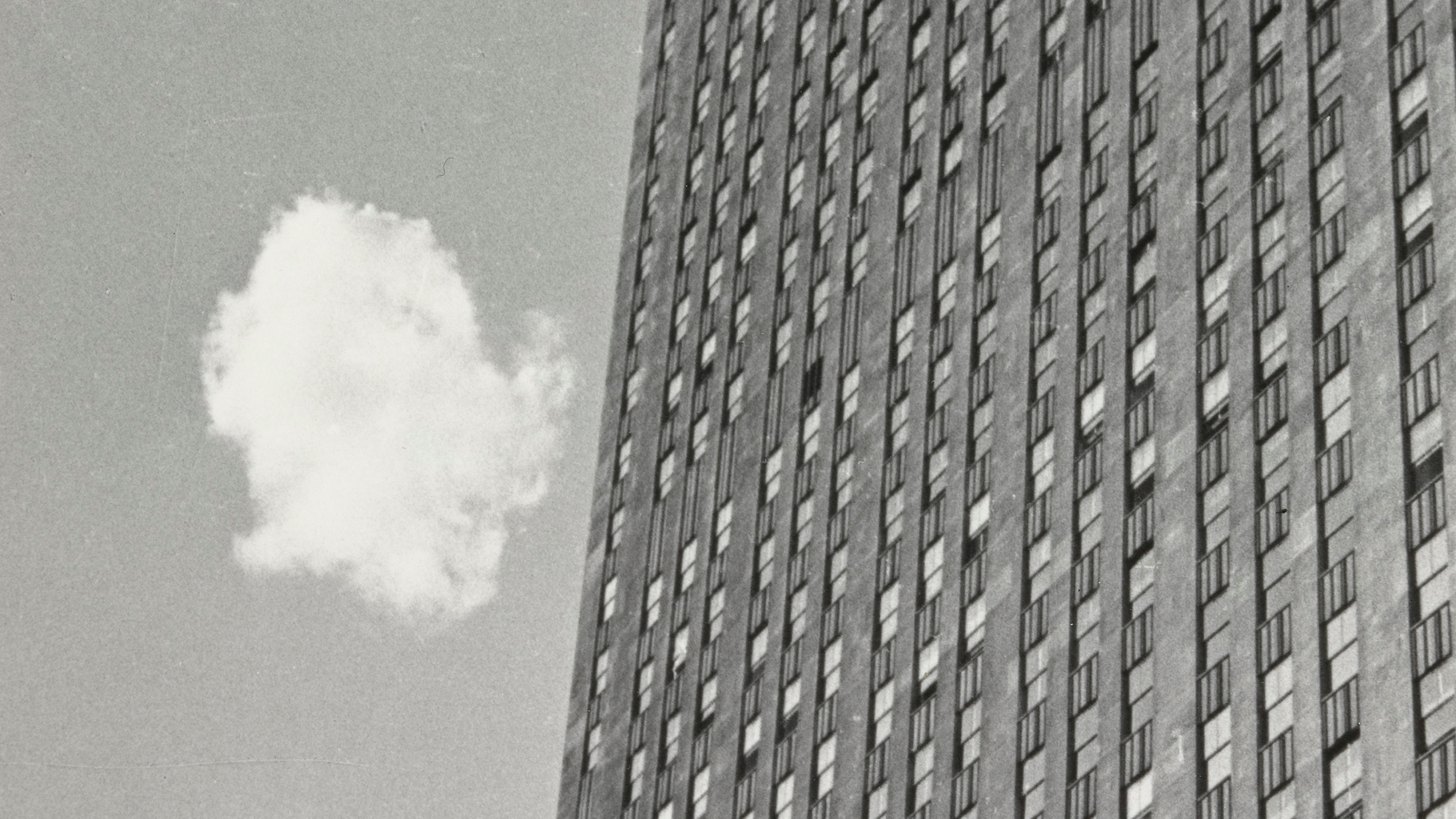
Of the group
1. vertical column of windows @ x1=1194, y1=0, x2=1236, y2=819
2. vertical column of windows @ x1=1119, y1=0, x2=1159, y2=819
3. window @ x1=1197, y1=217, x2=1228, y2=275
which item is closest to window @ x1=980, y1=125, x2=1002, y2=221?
vertical column of windows @ x1=1119, y1=0, x2=1159, y2=819

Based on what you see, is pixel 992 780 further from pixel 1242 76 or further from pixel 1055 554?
pixel 1242 76

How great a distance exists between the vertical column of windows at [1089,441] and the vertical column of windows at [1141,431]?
4.00ft

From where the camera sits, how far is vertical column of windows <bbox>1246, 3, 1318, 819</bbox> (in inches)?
3396

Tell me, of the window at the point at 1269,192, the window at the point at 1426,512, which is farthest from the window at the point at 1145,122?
the window at the point at 1426,512

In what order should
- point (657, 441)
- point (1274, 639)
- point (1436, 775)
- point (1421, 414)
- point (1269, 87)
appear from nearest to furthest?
point (1436, 775), point (1421, 414), point (1274, 639), point (1269, 87), point (657, 441)

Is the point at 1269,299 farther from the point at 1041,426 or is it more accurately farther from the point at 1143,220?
the point at 1041,426

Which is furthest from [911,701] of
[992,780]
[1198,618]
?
[1198,618]

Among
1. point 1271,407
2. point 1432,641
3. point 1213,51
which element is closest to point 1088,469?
point 1271,407

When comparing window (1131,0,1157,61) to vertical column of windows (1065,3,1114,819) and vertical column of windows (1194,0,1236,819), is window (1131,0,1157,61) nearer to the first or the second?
vertical column of windows (1065,3,1114,819)

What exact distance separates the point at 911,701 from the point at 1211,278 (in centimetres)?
1530

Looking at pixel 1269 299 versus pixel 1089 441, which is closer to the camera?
pixel 1269 299

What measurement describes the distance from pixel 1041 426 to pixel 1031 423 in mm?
610

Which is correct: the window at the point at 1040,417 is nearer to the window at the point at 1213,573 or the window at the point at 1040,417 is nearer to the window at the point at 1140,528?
the window at the point at 1140,528

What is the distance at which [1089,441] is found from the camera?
100m
